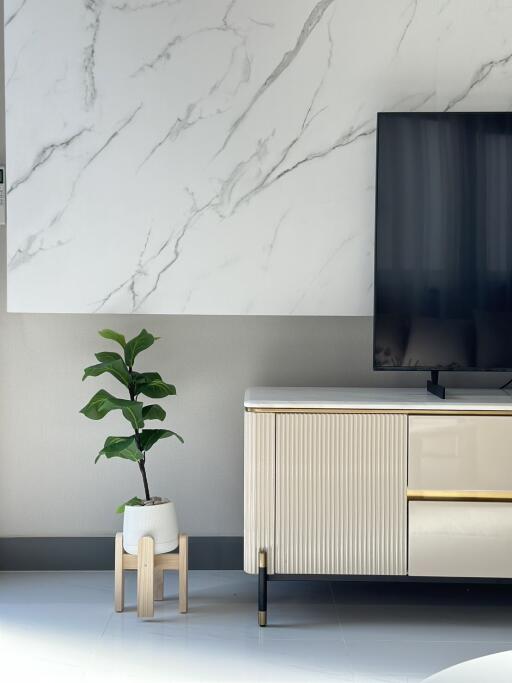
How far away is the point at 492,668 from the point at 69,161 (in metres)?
2.33

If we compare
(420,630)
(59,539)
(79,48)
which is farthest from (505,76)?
(59,539)

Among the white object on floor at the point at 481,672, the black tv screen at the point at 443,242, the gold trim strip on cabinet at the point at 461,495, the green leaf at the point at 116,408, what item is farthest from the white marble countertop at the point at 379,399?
the white object on floor at the point at 481,672

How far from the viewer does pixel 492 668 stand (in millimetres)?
1529

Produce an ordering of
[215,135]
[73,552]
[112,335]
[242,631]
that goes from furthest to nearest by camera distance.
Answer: [73,552] < [215,135] < [112,335] < [242,631]

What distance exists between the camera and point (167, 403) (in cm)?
328

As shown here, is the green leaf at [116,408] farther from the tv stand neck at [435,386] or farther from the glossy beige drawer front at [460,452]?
the tv stand neck at [435,386]

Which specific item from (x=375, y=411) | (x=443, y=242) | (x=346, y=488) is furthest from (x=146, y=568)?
(x=443, y=242)

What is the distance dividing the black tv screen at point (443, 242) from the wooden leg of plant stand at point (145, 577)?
103 centimetres

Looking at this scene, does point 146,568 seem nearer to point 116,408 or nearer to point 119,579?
point 119,579

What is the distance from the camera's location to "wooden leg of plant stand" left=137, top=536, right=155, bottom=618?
2.83 meters

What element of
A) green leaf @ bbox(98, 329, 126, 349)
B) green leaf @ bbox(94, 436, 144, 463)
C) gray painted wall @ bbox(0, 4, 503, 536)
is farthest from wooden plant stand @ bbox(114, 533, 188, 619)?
green leaf @ bbox(98, 329, 126, 349)

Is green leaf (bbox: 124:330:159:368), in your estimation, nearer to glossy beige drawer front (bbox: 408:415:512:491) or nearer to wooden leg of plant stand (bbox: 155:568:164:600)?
wooden leg of plant stand (bbox: 155:568:164:600)

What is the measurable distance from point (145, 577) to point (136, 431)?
0.50 meters

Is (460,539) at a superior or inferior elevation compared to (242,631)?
superior
